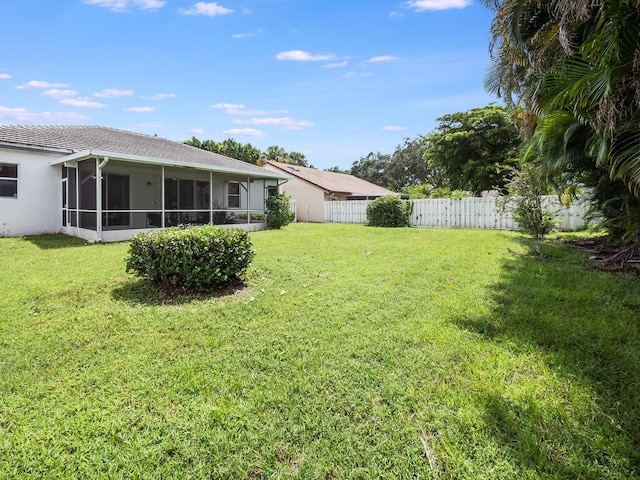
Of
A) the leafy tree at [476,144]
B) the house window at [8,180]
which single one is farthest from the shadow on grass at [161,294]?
the leafy tree at [476,144]

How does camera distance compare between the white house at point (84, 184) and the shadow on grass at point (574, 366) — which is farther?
the white house at point (84, 184)

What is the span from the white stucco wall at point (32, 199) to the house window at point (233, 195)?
7.42 metres

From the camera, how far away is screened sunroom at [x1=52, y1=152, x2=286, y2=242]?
11.4m

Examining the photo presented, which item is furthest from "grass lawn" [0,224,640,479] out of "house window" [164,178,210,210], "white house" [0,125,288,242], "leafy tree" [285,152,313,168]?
"leafy tree" [285,152,313,168]

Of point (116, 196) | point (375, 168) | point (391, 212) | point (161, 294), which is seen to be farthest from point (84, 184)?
point (375, 168)

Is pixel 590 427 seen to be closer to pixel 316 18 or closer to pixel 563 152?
pixel 563 152

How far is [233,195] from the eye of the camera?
1858 cm

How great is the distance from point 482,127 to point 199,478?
Result: 96.1ft

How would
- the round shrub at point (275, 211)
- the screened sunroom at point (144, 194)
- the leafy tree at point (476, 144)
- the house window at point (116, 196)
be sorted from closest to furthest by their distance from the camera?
the screened sunroom at point (144, 194)
the house window at point (116, 196)
the round shrub at point (275, 211)
the leafy tree at point (476, 144)

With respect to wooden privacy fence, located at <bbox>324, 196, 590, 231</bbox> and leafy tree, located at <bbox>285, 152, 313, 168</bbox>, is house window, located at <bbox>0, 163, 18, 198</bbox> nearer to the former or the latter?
wooden privacy fence, located at <bbox>324, 196, 590, 231</bbox>

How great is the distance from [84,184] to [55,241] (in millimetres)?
2142

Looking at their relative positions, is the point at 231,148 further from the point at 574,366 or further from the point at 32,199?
the point at 574,366

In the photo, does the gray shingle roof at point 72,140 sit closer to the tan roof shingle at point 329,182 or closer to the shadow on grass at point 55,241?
the shadow on grass at point 55,241

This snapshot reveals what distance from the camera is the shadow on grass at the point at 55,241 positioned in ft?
32.3
